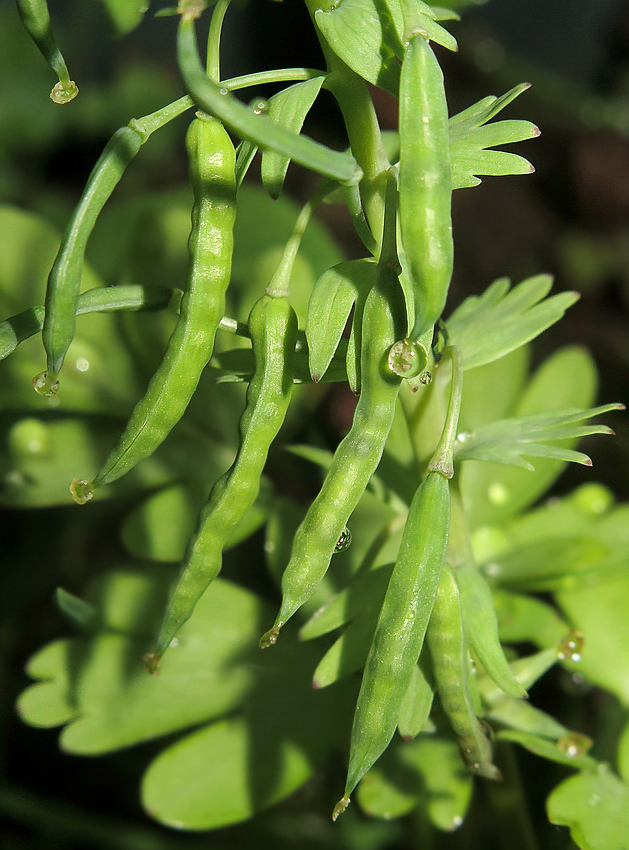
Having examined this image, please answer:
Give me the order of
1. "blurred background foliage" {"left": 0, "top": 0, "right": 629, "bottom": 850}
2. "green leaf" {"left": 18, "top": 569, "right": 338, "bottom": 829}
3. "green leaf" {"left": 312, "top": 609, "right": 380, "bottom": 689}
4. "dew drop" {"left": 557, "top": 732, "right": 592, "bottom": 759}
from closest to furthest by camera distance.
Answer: "green leaf" {"left": 312, "top": 609, "right": 380, "bottom": 689}
"dew drop" {"left": 557, "top": 732, "right": 592, "bottom": 759}
"green leaf" {"left": 18, "top": 569, "right": 338, "bottom": 829}
"blurred background foliage" {"left": 0, "top": 0, "right": 629, "bottom": 850}

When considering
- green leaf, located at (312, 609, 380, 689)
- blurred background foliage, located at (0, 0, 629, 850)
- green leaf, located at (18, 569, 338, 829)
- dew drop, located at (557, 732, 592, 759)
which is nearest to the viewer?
green leaf, located at (312, 609, 380, 689)

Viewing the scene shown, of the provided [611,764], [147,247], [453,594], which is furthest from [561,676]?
[147,247]

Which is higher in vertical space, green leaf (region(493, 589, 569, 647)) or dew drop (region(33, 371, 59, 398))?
dew drop (region(33, 371, 59, 398))

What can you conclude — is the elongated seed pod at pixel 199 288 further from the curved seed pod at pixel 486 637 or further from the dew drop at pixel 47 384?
the curved seed pod at pixel 486 637

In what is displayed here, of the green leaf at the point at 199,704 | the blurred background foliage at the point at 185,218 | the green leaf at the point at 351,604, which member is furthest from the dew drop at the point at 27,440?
the green leaf at the point at 351,604

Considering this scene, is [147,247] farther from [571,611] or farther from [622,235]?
[622,235]

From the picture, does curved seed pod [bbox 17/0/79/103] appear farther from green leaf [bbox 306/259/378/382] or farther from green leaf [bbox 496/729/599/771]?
green leaf [bbox 496/729/599/771]

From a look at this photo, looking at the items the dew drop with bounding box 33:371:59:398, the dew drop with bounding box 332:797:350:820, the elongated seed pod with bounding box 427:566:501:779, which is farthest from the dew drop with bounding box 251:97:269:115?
the dew drop with bounding box 332:797:350:820
